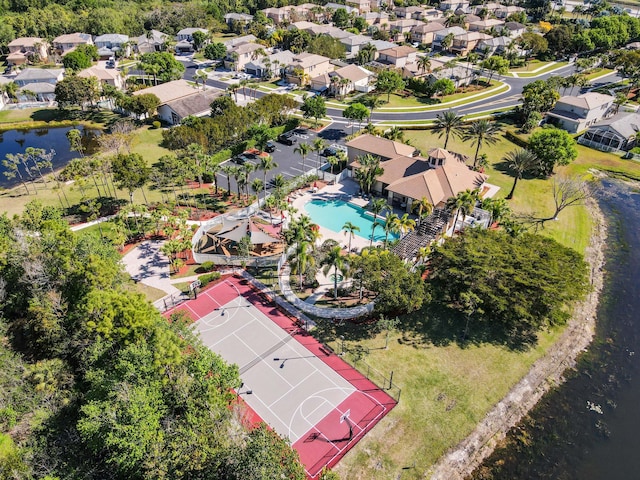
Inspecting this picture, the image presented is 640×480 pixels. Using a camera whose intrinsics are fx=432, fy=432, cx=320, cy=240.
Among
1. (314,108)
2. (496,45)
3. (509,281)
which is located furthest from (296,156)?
(496,45)

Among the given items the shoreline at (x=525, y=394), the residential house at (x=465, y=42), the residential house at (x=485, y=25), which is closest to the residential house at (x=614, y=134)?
the shoreline at (x=525, y=394)

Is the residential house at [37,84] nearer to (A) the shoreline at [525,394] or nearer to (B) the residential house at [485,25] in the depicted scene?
(A) the shoreline at [525,394]

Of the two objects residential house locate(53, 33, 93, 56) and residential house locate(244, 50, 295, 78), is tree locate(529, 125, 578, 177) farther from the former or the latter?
residential house locate(53, 33, 93, 56)

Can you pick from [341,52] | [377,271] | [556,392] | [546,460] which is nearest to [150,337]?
[377,271]

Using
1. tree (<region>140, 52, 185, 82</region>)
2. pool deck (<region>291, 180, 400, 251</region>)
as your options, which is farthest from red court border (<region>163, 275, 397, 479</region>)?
tree (<region>140, 52, 185, 82</region>)

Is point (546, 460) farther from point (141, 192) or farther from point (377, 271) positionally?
point (141, 192)
